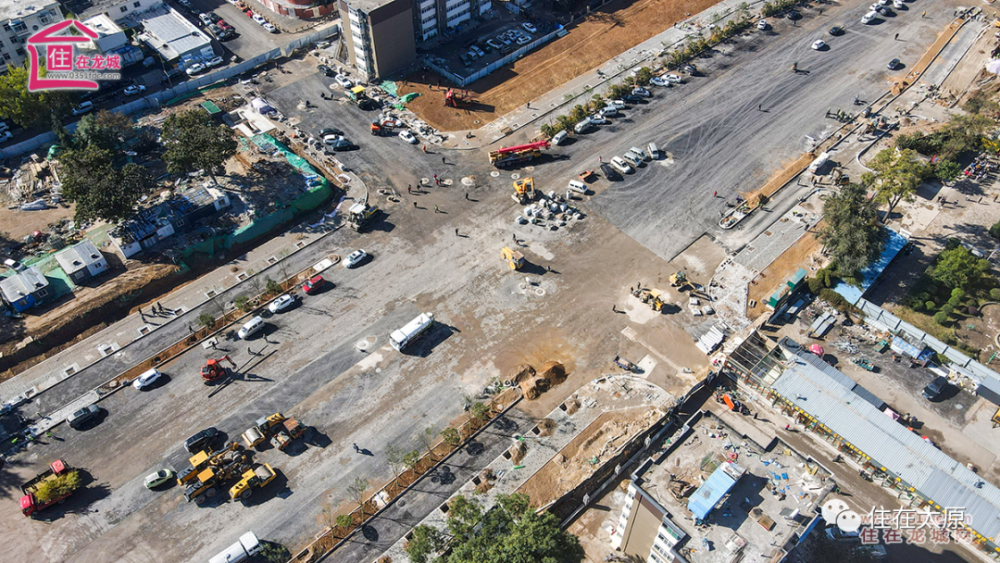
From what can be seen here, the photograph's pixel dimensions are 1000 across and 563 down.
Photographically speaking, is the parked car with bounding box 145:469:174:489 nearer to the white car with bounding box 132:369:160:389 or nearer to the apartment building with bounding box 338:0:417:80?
the white car with bounding box 132:369:160:389

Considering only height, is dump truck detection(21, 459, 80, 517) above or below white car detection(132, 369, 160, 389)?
below

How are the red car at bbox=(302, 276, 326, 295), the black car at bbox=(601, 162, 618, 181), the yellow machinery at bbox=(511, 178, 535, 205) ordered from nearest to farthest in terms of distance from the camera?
the red car at bbox=(302, 276, 326, 295) → the yellow machinery at bbox=(511, 178, 535, 205) → the black car at bbox=(601, 162, 618, 181)

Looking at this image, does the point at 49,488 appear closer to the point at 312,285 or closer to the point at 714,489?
the point at 312,285

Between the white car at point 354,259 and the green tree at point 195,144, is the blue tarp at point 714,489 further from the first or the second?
the green tree at point 195,144

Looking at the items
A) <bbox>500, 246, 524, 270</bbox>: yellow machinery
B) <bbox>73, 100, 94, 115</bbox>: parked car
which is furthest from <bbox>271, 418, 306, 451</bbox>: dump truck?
<bbox>73, 100, 94, 115</bbox>: parked car

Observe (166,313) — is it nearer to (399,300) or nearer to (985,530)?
(399,300)

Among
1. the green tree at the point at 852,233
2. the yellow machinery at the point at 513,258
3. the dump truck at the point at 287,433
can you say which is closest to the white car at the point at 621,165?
the yellow machinery at the point at 513,258
